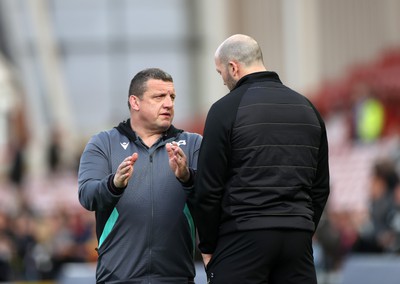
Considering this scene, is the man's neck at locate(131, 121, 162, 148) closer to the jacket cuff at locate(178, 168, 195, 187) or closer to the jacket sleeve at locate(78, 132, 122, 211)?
the jacket sleeve at locate(78, 132, 122, 211)

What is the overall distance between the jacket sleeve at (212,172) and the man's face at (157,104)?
38 cm

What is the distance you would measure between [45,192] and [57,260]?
8927mm

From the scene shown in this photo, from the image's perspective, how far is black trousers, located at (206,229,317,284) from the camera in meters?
6.73

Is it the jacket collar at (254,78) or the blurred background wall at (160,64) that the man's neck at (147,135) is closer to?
the jacket collar at (254,78)

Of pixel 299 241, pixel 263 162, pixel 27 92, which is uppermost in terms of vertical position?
pixel 263 162

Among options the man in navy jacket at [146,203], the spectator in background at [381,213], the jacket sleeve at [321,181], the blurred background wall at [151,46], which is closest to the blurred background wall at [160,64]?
the blurred background wall at [151,46]

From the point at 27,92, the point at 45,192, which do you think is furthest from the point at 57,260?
the point at 27,92

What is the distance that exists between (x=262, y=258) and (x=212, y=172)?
511mm

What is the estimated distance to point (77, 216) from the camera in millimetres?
19828

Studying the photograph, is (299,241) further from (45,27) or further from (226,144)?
(45,27)

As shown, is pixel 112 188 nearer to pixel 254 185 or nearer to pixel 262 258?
pixel 254 185

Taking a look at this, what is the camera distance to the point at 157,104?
23.3 ft

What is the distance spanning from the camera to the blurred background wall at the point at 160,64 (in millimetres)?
22845

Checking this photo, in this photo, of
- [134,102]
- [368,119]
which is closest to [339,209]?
[368,119]
